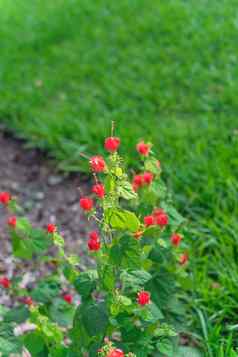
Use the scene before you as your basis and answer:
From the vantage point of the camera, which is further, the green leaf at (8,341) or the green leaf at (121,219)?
the green leaf at (8,341)

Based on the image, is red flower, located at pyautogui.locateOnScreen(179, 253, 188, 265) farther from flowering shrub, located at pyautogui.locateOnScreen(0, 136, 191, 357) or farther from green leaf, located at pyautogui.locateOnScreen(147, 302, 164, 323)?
green leaf, located at pyautogui.locateOnScreen(147, 302, 164, 323)

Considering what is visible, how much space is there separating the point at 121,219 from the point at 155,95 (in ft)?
7.57

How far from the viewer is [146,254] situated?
87.0 inches

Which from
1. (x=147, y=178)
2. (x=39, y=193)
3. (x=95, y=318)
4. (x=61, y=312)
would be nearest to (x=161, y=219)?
(x=147, y=178)

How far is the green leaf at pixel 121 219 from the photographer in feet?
6.03

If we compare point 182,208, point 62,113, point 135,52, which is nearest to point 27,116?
point 62,113

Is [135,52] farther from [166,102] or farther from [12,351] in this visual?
[12,351]

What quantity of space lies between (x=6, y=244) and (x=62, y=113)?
42.8 inches

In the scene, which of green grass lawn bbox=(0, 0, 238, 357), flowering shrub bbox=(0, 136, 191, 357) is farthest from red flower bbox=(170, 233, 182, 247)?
green grass lawn bbox=(0, 0, 238, 357)

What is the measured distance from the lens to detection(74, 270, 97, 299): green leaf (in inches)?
77.2

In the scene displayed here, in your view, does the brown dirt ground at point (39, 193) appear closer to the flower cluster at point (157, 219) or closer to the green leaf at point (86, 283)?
the flower cluster at point (157, 219)

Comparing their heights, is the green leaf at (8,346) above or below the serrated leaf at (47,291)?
below

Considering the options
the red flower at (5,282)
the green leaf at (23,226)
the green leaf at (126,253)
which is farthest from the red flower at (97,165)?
the red flower at (5,282)

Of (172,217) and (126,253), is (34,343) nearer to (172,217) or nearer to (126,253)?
(126,253)
